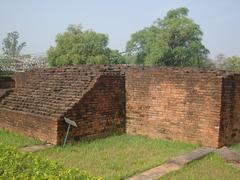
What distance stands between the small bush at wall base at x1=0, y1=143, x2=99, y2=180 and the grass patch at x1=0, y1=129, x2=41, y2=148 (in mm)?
2936

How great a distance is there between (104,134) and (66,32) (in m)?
30.4

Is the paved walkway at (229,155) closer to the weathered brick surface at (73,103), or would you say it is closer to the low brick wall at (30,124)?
the weathered brick surface at (73,103)

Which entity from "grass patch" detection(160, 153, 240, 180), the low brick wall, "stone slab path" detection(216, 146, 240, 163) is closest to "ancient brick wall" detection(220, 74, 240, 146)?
"stone slab path" detection(216, 146, 240, 163)

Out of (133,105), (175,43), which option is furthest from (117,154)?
(175,43)

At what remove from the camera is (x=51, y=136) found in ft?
24.0

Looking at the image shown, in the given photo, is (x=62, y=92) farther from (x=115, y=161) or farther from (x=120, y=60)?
(x=120, y=60)

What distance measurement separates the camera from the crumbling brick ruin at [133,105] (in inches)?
290

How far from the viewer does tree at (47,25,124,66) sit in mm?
32844

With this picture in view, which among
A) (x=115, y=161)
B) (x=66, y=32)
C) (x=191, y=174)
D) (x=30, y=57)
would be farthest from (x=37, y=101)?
(x=66, y=32)

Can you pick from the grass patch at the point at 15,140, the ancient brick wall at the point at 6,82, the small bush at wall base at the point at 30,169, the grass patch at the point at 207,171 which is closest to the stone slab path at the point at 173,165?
the grass patch at the point at 207,171

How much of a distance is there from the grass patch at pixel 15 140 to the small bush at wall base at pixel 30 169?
294 centimetres

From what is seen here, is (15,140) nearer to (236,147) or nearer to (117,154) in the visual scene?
(117,154)

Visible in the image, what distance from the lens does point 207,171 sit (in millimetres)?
5684

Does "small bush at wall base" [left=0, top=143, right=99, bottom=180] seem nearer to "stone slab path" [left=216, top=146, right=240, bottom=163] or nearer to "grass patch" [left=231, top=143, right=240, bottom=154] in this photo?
"stone slab path" [left=216, top=146, right=240, bottom=163]
